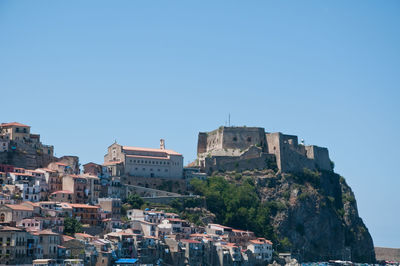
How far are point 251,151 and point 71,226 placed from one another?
37.7 m

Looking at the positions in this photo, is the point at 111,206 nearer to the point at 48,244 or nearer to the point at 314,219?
the point at 48,244

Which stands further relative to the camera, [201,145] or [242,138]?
[201,145]

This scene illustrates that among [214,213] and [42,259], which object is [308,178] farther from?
[42,259]

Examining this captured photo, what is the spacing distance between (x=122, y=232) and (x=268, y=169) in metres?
35.5

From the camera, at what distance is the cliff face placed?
106438mm

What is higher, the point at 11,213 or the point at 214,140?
the point at 214,140

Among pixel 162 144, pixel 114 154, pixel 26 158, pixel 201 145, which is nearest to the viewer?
pixel 26 158

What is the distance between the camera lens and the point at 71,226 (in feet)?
265

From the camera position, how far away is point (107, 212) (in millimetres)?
88000

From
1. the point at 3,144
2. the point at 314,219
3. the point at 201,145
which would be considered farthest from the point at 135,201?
the point at 314,219

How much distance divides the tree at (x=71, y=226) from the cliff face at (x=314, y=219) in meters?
31.2

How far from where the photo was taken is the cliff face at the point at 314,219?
106 m

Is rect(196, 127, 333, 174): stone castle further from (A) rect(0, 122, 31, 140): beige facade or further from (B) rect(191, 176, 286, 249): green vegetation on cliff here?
(A) rect(0, 122, 31, 140): beige facade

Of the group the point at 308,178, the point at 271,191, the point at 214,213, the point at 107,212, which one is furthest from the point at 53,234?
the point at 308,178
